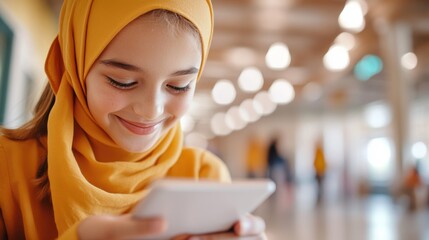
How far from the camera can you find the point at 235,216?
731 millimetres

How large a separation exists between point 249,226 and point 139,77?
1.19ft

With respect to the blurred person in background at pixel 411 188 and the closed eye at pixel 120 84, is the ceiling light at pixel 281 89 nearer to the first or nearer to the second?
the blurred person in background at pixel 411 188

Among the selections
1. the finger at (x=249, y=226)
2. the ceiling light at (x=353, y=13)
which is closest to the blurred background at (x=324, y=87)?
the ceiling light at (x=353, y=13)

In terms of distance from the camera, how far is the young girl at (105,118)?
32.2 inches

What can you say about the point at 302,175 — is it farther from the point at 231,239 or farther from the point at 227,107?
the point at 231,239

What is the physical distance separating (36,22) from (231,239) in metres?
5.89

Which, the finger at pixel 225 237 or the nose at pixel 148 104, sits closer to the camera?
the finger at pixel 225 237

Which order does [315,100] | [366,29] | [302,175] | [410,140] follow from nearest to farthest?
[410,140]
[366,29]
[315,100]
[302,175]

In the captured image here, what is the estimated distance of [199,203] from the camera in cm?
64

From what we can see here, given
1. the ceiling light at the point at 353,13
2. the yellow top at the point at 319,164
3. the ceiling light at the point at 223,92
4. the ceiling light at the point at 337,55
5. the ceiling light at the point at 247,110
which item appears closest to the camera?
the ceiling light at the point at 353,13

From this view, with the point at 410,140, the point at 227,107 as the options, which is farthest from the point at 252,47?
the point at 227,107

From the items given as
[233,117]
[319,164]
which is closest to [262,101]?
[233,117]

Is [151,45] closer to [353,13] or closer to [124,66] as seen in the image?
[124,66]

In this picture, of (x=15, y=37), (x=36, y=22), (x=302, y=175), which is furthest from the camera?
(x=302, y=175)
